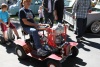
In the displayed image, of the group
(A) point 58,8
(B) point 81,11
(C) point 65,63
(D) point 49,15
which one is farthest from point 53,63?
(D) point 49,15

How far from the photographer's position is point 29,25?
5.17 metres

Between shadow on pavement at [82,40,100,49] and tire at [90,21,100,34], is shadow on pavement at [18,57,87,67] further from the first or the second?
tire at [90,21,100,34]

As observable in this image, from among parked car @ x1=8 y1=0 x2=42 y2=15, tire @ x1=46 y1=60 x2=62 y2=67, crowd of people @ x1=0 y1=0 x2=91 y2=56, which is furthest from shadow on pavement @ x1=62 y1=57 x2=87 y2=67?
parked car @ x1=8 y1=0 x2=42 y2=15

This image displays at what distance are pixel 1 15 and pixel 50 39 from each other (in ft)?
8.76

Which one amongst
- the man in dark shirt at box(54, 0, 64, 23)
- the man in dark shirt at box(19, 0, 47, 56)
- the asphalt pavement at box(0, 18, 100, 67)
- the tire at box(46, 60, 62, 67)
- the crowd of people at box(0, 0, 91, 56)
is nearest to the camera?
the tire at box(46, 60, 62, 67)

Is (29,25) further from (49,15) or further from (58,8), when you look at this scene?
(49,15)

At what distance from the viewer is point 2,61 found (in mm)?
5520

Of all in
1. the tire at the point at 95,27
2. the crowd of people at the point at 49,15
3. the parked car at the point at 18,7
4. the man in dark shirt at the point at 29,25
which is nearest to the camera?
the man in dark shirt at the point at 29,25

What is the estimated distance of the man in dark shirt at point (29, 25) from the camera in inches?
194

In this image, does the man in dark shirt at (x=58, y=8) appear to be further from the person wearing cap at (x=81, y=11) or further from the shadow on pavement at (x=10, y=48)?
the shadow on pavement at (x=10, y=48)

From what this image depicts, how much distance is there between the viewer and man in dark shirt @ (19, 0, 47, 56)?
16.2ft

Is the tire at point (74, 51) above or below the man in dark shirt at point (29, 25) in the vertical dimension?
below

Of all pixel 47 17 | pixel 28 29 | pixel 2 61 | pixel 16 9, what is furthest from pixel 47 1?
pixel 16 9

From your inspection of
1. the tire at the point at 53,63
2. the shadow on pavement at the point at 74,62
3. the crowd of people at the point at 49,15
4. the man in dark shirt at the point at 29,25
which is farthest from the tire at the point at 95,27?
the tire at the point at 53,63
